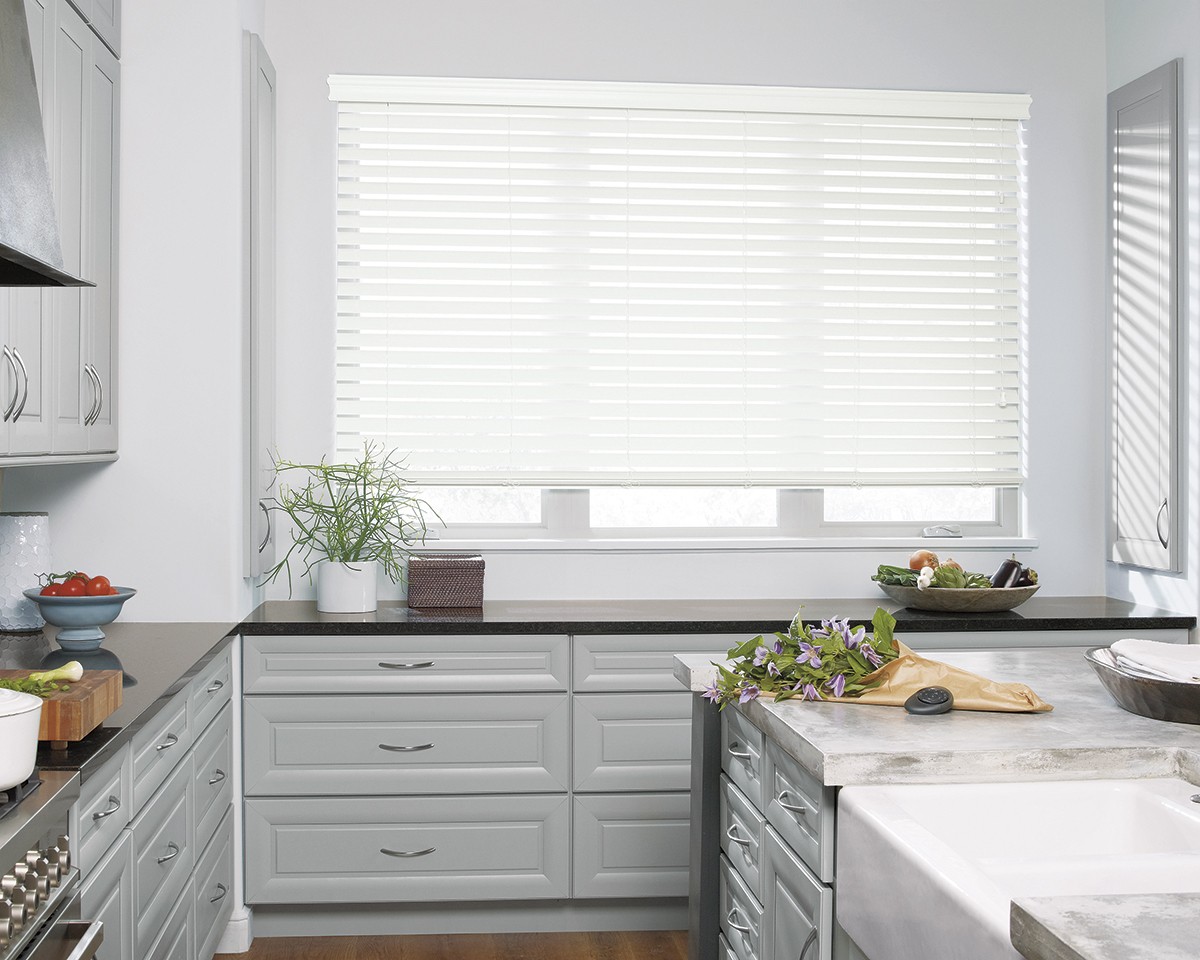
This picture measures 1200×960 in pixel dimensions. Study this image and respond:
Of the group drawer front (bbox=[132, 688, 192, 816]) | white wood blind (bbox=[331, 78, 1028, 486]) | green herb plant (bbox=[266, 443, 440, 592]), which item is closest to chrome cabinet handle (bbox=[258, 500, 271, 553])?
green herb plant (bbox=[266, 443, 440, 592])

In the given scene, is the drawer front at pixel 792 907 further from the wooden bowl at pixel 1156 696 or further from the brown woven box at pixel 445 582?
the brown woven box at pixel 445 582

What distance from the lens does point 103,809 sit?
181cm

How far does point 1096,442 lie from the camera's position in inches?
149

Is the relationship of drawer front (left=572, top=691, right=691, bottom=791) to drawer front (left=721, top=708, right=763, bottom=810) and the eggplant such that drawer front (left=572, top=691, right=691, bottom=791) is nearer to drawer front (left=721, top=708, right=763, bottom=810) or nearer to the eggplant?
drawer front (left=721, top=708, right=763, bottom=810)

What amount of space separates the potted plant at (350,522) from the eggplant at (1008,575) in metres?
1.78

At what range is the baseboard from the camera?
A: 3.16 metres

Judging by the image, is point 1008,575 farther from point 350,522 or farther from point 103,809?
point 103,809

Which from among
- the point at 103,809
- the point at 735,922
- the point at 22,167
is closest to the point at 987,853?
the point at 735,922

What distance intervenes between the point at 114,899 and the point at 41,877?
51 centimetres

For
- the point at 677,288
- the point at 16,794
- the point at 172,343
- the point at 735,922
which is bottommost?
the point at 735,922

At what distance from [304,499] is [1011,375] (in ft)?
7.74

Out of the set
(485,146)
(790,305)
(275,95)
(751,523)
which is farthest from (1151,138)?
(275,95)

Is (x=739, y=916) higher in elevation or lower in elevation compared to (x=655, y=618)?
lower

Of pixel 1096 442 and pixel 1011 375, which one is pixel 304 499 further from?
pixel 1096 442
